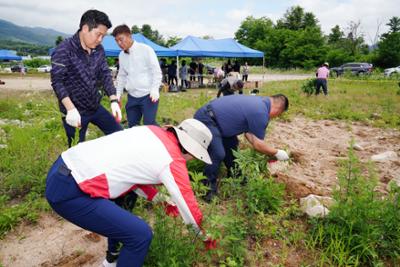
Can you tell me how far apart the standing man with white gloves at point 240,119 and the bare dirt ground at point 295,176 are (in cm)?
74

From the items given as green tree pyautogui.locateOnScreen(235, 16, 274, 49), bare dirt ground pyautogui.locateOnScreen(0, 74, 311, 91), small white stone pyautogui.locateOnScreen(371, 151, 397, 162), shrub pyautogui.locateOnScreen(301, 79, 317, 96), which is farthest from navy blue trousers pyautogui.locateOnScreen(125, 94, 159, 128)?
green tree pyautogui.locateOnScreen(235, 16, 274, 49)

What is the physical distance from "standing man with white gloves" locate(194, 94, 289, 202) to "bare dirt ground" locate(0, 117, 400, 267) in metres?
0.74

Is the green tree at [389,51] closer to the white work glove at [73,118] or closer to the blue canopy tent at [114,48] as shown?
the blue canopy tent at [114,48]

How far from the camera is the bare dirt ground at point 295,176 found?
8.30ft

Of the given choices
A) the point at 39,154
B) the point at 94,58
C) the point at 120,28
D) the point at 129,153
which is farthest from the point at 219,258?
the point at 120,28

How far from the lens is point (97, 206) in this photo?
1721 millimetres

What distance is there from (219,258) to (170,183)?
102cm

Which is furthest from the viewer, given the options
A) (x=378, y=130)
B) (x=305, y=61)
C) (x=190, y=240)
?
(x=305, y=61)

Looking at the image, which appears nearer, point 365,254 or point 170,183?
point 170,183

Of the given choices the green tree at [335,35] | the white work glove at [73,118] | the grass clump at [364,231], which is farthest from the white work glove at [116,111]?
the green tree at [335,35]

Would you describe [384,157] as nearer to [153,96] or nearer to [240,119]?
[240,119]

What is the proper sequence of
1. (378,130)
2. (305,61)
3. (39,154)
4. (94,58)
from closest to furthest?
(94,58) < (39,154) < (378,130) < (305,61)

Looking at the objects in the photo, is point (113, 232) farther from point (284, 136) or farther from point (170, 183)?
point (284, 136)

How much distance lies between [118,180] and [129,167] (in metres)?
0.09
